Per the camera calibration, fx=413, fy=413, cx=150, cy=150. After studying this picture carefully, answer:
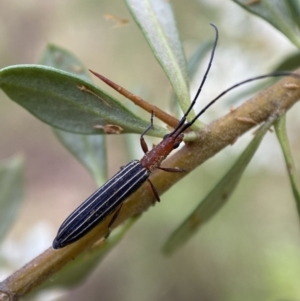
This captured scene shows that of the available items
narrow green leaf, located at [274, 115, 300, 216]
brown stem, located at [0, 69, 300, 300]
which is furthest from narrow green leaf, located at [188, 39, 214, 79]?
narrow green leaf, located at [274, 115, 300, 216]

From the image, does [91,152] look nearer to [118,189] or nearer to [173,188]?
[118,189]

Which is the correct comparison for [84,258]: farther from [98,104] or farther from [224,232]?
[224,232]

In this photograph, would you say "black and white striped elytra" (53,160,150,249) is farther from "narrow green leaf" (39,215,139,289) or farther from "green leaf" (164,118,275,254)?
"green leaf" (164,118,275,254)

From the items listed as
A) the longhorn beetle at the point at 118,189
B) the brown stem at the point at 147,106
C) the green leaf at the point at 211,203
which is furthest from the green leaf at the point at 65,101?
the green leaf at the point at 211,203

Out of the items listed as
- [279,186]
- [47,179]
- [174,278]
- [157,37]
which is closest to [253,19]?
[157,37]

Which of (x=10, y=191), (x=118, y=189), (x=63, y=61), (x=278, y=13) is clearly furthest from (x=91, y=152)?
(x=278, y=13)

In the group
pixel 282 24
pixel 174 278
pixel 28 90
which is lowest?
pixel 174 278

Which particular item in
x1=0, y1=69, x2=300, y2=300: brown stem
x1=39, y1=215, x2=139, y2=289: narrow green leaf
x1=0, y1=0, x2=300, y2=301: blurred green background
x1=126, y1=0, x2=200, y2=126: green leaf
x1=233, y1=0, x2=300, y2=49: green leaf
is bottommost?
x1=0, y1=0, x2=300, y2=301: blurred green background
